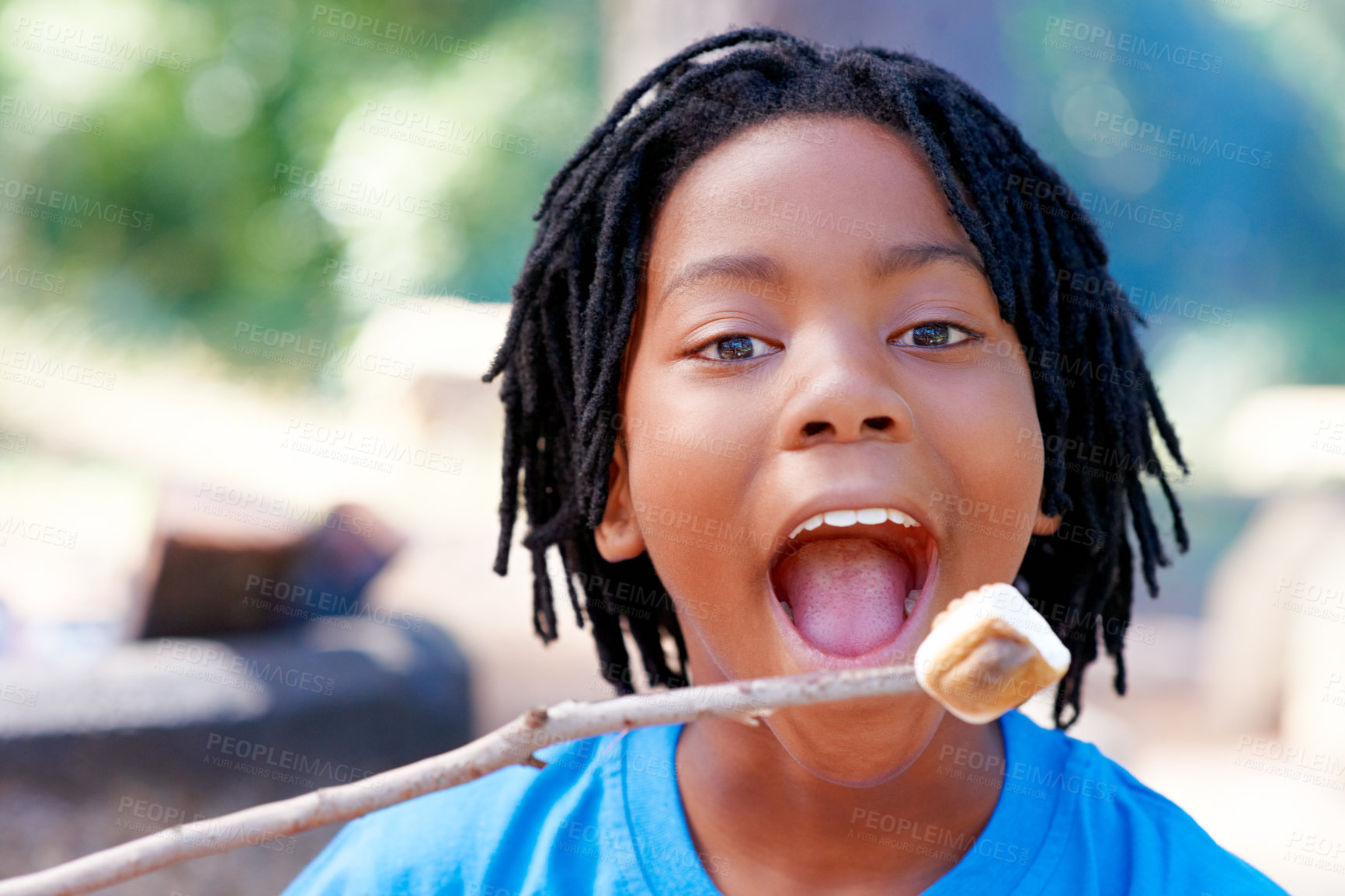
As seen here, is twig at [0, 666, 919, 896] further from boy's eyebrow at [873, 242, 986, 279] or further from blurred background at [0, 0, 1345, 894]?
blurred background at [0, 0, 1345, 894]

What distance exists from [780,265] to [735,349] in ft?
0.37

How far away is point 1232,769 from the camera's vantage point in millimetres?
4031

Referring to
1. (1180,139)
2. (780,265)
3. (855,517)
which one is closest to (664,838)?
(855,517)

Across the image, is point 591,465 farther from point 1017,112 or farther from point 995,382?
point 1017,112

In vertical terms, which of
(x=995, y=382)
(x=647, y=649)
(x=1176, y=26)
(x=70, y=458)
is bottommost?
(x=647, y=649)

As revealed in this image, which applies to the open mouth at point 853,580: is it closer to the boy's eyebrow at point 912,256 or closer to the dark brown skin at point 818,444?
the dark brown skin at point 818,444

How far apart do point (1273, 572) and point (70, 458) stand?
681 cm

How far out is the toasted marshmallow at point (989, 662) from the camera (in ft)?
2.58

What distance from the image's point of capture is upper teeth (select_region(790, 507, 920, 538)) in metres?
1.24

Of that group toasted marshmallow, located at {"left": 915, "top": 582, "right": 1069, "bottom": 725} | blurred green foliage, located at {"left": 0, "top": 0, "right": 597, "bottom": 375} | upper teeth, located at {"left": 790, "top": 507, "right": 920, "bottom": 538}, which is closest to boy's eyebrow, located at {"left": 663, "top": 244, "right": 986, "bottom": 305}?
upper teeth, located at {"left": 790, "top": 507, "right": 920, "bottom": 538}

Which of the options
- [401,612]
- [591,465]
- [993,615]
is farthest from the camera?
[401,612]

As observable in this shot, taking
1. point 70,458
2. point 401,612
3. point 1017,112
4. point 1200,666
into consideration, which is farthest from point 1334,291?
point 70,458

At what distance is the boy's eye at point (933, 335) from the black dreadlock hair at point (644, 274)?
6 centimetres

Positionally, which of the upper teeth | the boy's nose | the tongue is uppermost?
the boy's nose
